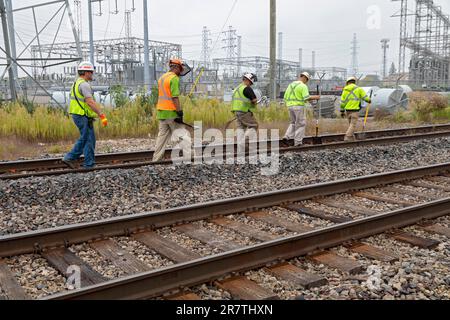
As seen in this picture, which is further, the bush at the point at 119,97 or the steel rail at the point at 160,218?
the bush at the point at 119,97

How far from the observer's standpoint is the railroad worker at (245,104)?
10.6m

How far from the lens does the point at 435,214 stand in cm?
616

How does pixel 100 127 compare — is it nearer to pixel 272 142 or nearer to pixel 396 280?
pixel 272 142

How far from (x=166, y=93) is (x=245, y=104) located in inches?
98.7

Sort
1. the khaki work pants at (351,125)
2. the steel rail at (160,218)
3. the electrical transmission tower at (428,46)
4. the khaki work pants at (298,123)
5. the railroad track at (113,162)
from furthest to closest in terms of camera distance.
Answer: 1. the electrical transmission tower at (428,46)
2. the khaki work pants at (351,125)
3. the khaki work pants at (298,123)
4. the railroad track at (113,162)
5. the steel rail at (160,218)

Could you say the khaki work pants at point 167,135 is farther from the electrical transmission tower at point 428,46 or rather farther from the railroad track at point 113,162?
the electrical transmission tower at point 428,46

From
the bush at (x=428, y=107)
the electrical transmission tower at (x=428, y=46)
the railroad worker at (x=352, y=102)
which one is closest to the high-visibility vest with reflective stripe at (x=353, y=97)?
the railroad worker at (x=352, y=102)

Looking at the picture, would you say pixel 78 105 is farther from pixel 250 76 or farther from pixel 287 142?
pixel 287 142

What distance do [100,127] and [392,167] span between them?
8.73 meters

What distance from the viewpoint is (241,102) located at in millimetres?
10836

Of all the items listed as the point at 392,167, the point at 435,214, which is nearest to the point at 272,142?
the point at 392,167

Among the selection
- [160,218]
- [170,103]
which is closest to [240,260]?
[160,218]

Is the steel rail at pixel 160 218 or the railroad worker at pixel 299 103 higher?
the railroad worker at pixel 299 103

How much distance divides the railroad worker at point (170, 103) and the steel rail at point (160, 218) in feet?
10.7
